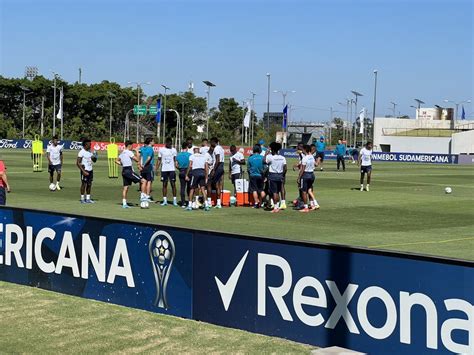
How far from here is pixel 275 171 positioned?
68.6ft

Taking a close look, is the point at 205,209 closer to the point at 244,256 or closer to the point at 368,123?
the point at 244,256

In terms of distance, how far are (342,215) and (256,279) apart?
12338 millimetres

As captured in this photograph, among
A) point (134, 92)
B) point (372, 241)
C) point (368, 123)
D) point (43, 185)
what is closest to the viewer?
point (372, 241)

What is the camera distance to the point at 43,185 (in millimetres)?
28609

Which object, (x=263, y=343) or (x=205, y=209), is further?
(x=205, y=209)

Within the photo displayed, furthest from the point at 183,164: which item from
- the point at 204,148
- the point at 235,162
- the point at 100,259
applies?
the point at 100,259

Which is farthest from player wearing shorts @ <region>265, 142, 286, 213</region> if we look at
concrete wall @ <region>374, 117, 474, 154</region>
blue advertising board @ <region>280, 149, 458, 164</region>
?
concrete wall @ <region>374, 117, 474, 154</region>

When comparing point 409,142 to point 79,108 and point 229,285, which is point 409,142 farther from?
point 229,285

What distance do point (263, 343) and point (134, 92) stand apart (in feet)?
358

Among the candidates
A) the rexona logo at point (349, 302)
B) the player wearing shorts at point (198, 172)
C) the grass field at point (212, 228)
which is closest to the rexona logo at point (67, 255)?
the grass field at point (212, 228)

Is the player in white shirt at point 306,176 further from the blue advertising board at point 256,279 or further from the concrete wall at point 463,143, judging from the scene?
the concrete wall at point 463,143

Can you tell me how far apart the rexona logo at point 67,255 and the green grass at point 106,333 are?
0.38m

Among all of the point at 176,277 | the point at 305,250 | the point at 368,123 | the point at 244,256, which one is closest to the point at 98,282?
the point at 176,277

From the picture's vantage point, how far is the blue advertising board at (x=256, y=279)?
6.79 m
